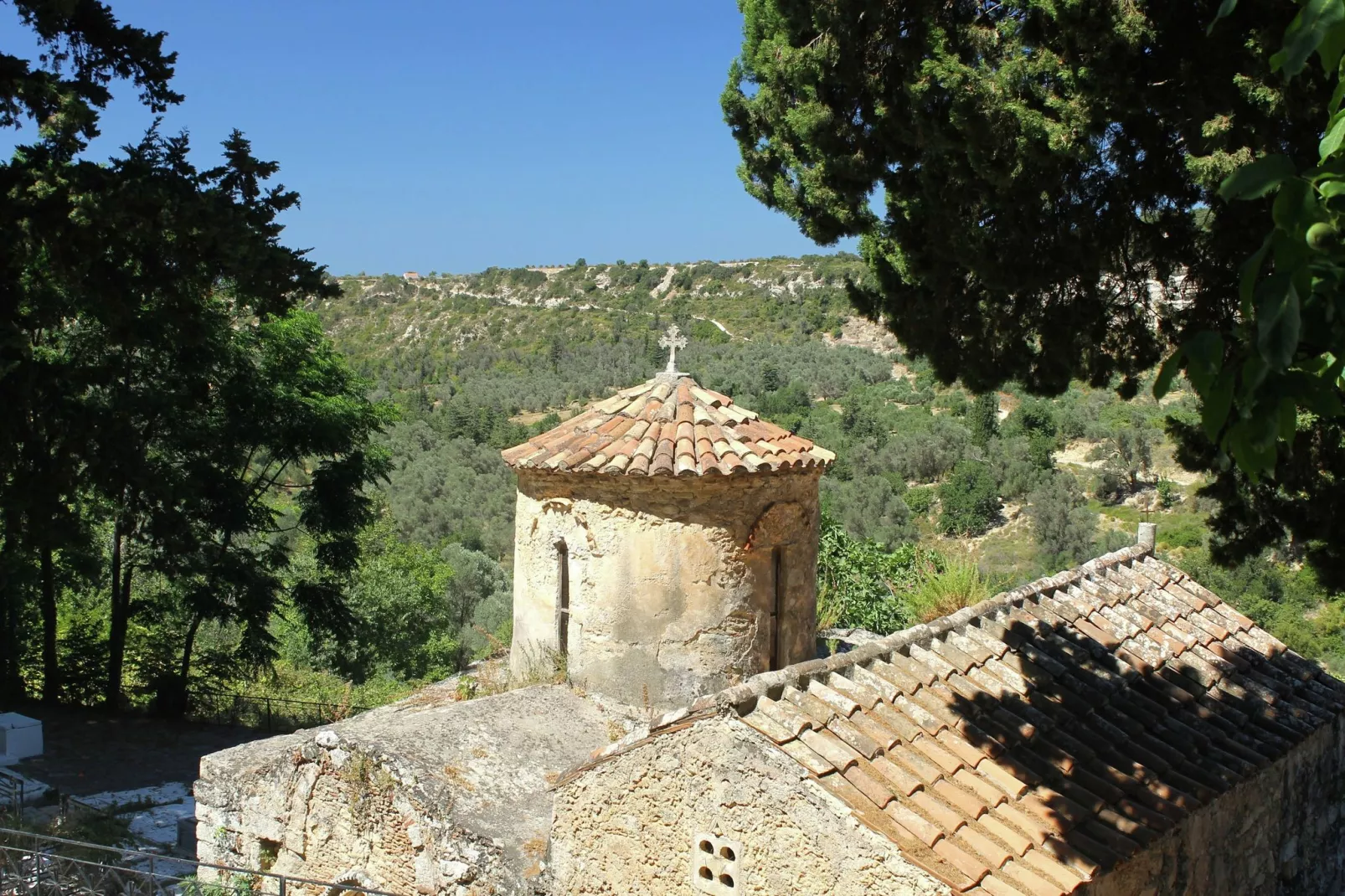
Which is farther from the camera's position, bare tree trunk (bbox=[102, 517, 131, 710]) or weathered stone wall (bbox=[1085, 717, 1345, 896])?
bare tree trunk (bbox=[102, 517, 131, 710])

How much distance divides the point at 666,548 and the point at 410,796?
241cm

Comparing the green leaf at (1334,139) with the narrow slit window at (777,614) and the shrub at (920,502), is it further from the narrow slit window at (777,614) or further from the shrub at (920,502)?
the shrub at (920,502)

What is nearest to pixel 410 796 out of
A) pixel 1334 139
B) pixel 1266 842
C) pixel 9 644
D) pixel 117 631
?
pixel 1266 842

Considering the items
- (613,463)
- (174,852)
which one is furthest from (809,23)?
(174,852)

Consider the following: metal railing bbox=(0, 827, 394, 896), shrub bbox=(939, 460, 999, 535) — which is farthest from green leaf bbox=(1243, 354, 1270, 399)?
shrub bbox=(939, 460, 999, 535)

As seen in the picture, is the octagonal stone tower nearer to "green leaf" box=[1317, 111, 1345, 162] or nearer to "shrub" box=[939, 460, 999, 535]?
"green leaf" box=[1317, 111, 1345, 162]

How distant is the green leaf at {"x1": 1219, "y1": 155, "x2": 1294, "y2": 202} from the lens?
202 centimetres

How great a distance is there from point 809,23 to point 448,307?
2249 inches

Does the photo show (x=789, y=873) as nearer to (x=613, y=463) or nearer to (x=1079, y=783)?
(x=1079, y=783)

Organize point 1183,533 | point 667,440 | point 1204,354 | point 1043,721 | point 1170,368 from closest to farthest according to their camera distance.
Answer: point 1204,354 < point 1170,368 < point 1043,721 < point 667,440 < point 1183,533

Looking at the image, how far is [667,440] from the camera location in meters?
8.17

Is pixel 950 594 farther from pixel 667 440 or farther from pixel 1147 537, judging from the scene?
pixel 667 440

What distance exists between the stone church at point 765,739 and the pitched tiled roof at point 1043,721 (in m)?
0.02

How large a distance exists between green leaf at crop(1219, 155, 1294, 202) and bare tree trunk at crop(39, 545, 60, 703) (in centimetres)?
1663
